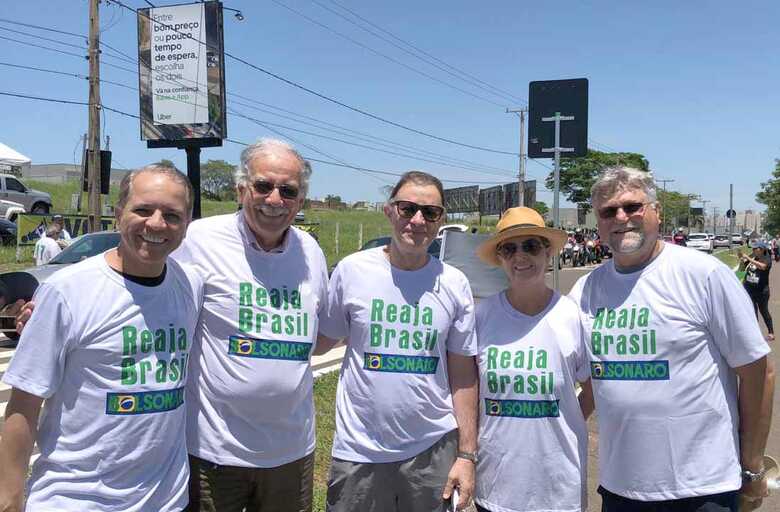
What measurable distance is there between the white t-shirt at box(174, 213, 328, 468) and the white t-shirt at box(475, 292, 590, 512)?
2.61ft

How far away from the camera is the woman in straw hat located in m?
2.64

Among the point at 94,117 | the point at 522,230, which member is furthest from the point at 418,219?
the point at 94,117

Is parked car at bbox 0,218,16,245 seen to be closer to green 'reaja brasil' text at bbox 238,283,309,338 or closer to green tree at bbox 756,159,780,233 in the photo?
green 'reaja brasil' text at bbox 238,283,309,338

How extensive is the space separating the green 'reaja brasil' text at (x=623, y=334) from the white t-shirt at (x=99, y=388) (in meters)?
1.69

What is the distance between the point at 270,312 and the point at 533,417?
3.83ft

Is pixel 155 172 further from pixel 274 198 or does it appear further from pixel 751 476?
pixel 751 476

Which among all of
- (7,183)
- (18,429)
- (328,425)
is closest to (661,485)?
(18,429)

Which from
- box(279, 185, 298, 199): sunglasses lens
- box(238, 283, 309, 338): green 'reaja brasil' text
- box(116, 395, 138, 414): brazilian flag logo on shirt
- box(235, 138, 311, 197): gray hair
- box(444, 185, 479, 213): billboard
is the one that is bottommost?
box(116, 395, 138, 414): brazilian flag logo on shirt

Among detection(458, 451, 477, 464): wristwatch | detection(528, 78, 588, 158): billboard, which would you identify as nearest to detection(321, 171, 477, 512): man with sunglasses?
detection(458, 451, 477, 464): wristwatch

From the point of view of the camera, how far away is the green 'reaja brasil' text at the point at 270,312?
2.67 m

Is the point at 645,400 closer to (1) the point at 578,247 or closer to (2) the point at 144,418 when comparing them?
(2) the point at 144,418

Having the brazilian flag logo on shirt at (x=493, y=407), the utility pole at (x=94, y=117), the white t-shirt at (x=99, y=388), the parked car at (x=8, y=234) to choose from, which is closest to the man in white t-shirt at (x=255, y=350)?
the white t-shirt at (x=99, y=388)

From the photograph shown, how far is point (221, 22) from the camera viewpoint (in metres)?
20.7

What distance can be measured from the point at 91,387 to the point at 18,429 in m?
0.24
